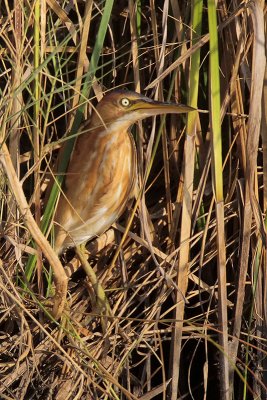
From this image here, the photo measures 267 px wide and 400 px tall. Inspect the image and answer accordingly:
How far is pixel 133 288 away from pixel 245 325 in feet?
1.04

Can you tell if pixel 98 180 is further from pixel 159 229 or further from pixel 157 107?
pixel 157 107

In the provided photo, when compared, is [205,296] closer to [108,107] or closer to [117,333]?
[117,333]

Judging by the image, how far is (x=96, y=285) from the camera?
7.02 feet

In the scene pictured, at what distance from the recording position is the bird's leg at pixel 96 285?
2078 mm

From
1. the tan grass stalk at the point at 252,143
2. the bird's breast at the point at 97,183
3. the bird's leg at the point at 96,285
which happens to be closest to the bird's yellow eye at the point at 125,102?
the bird's breast at the point at 97,183

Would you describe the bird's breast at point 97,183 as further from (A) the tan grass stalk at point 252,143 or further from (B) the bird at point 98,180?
(A) the tan grass stalk at point 252,143

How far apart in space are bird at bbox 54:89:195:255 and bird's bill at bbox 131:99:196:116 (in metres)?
0.07

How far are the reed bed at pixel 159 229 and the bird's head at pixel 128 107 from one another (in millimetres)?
44

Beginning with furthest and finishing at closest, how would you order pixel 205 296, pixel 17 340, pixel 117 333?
1. pixel 205 296
2. pixel 117 333
3. pixel 17 340

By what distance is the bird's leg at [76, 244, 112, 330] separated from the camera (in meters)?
2.08

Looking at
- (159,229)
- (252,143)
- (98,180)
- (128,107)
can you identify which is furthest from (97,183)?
(252,143)

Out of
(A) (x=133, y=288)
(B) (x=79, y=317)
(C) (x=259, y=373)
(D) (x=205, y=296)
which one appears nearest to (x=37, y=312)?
(B) (x=79, y=317)

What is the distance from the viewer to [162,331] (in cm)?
206

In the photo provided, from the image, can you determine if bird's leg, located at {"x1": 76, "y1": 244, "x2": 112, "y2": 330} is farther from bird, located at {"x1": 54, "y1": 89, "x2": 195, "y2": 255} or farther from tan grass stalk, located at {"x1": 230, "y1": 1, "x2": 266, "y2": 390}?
tan grass stalk, located at {"x1": 230, "y1": 1, "x2": 266, "y2": 390}
